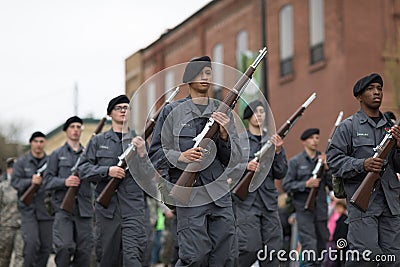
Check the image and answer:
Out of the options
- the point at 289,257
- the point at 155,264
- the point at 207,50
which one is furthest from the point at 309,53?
the point at 289,257

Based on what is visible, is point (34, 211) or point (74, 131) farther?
point (34, 211)

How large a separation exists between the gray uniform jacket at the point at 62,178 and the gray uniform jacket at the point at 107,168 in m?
1.11

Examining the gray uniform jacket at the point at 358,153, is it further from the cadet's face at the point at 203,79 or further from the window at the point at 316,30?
the window at the point at 316,30

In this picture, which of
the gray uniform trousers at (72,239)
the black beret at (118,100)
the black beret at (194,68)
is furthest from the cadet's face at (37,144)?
the black beret at (194,68)

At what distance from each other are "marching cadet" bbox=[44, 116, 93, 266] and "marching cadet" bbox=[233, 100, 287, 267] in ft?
7.32

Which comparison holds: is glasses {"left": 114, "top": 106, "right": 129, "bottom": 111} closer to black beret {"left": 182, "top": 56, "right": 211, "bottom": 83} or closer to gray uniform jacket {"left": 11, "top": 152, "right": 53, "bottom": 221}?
Result: black beret {"left": 182, "top": 56, "right": 211, "bottom": 83}

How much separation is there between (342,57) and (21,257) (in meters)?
16.4

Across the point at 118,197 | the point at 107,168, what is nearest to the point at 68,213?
the point at 118,197

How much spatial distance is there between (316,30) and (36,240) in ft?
60.7

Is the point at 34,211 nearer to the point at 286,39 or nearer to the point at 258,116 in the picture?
the point at 258,116

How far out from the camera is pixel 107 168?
32.6 feet

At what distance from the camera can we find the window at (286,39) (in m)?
31.2

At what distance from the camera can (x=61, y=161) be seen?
11.9 meters

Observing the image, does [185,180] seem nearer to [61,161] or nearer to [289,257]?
[61,161]
